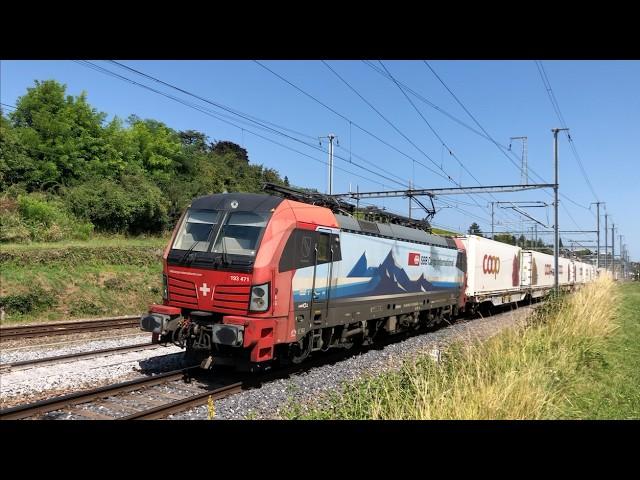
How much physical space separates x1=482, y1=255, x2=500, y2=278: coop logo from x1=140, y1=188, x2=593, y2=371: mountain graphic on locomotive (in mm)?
10284

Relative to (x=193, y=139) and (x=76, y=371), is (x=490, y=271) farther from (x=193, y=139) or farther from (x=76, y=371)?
(x=193, y=139)

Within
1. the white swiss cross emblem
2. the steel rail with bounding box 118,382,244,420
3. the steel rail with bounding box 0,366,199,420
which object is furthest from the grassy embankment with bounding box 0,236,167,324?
the steel rail with bounding box 118,382,244,420

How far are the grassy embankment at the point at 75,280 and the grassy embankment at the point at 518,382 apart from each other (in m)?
13.8

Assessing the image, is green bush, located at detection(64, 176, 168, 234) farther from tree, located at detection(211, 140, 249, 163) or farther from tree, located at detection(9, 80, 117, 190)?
tree, located at detection(211, 140, 249, 163)

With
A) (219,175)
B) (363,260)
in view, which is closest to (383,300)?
(363,260)

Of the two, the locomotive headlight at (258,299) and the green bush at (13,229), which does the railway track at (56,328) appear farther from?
the green bush at (13,229)

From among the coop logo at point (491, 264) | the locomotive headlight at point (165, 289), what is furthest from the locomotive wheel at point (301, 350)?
the coop logo at point (491, 264)

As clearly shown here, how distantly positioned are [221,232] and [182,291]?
1177 millimetres

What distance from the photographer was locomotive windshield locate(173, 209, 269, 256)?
8609 millimetres

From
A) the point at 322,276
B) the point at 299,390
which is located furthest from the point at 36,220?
the point at 299,390

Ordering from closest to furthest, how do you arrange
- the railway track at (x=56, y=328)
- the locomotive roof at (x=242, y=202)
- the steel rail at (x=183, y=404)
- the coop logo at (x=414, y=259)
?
the steel rail at (x=183, y=404) < the locomotive roof at (x=242, y=202) < the railway track at (x=56, y=328) < the coop logo at (x=414, y=259)

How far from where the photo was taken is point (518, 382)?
5.73 metres

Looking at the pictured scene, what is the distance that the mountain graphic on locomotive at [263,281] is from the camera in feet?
27.2
